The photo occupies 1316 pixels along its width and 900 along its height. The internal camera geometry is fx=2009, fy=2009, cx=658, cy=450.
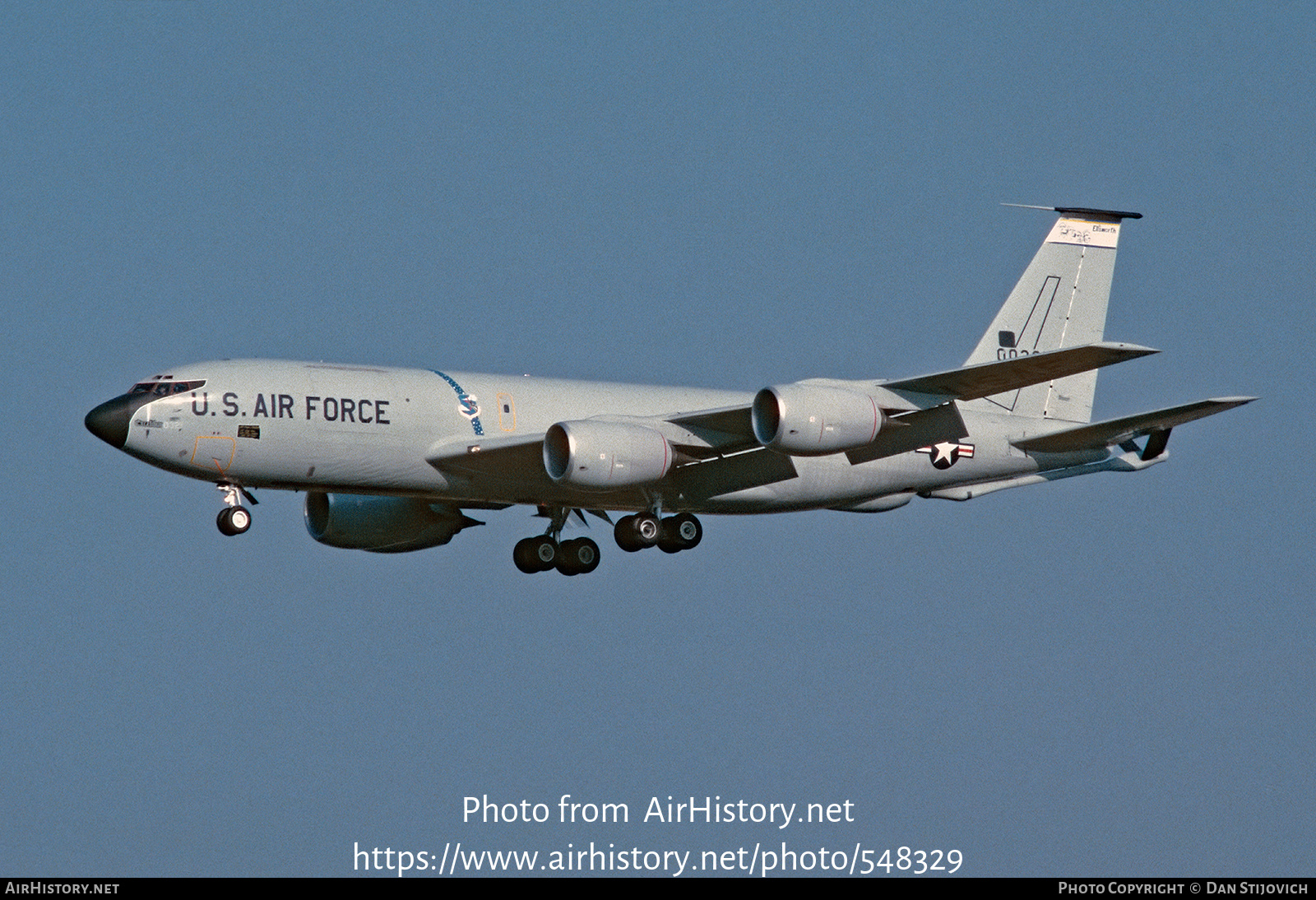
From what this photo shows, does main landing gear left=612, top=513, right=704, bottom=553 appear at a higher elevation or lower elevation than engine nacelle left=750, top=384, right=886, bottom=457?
lower

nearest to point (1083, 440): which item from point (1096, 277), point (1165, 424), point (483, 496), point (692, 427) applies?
point (1165, 424)

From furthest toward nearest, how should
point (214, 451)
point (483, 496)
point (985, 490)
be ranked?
point (985, 490), point (483, 496), point (214, 451)

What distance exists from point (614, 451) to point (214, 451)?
26.5 feet

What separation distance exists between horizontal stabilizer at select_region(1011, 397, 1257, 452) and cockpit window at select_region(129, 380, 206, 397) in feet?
61.2

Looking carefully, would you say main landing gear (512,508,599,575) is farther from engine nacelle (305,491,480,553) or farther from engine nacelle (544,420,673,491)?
engine nacelle (544,420,673,491)

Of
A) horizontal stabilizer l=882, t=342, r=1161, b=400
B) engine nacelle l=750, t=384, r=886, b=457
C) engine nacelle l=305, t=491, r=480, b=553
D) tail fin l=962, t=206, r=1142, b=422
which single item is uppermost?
tail fin l=962, t=206, r=1142, b=422

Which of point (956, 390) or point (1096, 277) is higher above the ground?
point (1096, 277)

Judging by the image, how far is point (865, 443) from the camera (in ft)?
135

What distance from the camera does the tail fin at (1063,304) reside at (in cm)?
4856

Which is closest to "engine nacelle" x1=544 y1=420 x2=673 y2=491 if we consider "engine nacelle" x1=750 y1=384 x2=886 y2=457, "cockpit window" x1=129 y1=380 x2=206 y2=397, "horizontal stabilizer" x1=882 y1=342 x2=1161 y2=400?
"engine nacelle" x1=750 y1=384 x2=886 y2=457

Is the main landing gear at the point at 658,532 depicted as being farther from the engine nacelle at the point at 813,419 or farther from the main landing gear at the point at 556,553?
the engine nacelle at the point at 813,419

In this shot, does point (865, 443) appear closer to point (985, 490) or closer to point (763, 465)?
point (763, 465)

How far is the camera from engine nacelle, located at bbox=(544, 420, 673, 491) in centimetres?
4100

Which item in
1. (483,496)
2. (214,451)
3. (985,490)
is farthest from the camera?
(985,490)
